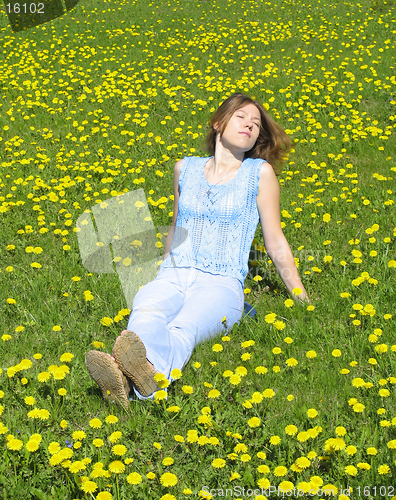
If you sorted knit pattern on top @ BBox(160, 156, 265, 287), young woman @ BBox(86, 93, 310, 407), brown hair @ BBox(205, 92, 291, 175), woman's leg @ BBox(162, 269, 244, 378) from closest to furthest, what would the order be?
woman's leg @ BBox(162, 269, 244, 378) → young woman @ BBox(86, 93, 310, 407) → knit pattern on top @ BBox(160, 156, 265, 287) → brown hair @ BBox(205, 92, 291, 175)

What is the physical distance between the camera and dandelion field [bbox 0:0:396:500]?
84.9 inches

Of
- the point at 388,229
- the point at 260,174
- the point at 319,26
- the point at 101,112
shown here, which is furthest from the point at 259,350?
the point at 319,26

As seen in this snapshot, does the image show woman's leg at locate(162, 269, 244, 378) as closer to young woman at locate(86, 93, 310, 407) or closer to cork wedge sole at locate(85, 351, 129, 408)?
young woman at locate(86, 93, 310, 407)

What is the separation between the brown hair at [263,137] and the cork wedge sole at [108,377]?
5.65ft

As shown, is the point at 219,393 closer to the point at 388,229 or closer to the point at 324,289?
the point at 324,289

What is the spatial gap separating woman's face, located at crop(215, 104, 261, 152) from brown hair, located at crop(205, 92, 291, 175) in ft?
0.24

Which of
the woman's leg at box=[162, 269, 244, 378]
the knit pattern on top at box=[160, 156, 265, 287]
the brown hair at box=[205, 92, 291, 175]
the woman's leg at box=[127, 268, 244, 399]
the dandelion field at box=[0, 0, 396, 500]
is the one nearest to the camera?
the dandelion field at box=[0, 0, 396, 500]

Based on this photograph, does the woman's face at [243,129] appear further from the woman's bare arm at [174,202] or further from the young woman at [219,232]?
the woman's bare arm at [174,202]

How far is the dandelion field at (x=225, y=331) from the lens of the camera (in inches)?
84.9

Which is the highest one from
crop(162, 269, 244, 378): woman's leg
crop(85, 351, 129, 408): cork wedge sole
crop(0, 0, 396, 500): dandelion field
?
crop(85, 351, 129, 408): cork wedge sole

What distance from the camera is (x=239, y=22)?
36.4 feet

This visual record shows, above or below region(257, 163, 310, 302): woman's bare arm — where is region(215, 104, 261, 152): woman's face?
above

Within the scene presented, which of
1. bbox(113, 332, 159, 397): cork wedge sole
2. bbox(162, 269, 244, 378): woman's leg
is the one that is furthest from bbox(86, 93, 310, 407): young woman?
bbox(113, 332, 159, 397): cork wedge sole

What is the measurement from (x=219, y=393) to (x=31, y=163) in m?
3.90
